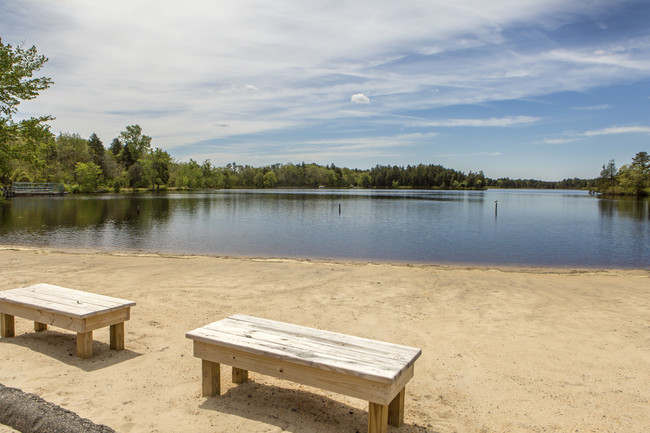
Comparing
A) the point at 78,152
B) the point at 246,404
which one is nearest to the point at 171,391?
the point at 246,404

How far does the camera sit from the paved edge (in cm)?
314

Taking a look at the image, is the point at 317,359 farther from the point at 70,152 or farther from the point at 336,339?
the point at 70,152

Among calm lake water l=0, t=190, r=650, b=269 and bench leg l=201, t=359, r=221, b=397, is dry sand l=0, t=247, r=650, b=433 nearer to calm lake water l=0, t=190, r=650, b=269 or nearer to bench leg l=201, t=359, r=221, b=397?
bench leg l=201, t=359, r=221, b=397

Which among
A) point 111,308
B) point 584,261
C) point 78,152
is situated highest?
point 78,152

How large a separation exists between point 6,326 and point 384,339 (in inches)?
213

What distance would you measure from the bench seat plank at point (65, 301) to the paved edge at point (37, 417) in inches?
48.2

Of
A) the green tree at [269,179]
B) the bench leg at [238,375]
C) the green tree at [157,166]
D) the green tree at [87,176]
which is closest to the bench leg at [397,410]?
the bench leg at [238,375]

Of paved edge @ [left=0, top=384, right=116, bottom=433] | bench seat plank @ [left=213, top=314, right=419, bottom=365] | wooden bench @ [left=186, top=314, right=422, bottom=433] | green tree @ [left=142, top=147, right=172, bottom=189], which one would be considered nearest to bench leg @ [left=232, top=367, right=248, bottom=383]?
wooden bench @ [left=186, top=314, right=422, bottom=433]

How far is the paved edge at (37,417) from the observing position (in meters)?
3.14

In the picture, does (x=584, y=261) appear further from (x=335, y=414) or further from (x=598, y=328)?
(x=335, y=414)

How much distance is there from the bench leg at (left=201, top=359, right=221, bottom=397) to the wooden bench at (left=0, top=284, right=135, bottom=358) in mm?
1576

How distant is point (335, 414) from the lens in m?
3.94

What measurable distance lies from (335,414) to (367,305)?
458cm

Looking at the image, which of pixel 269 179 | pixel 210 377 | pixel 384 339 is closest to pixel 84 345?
pixel 210 377
